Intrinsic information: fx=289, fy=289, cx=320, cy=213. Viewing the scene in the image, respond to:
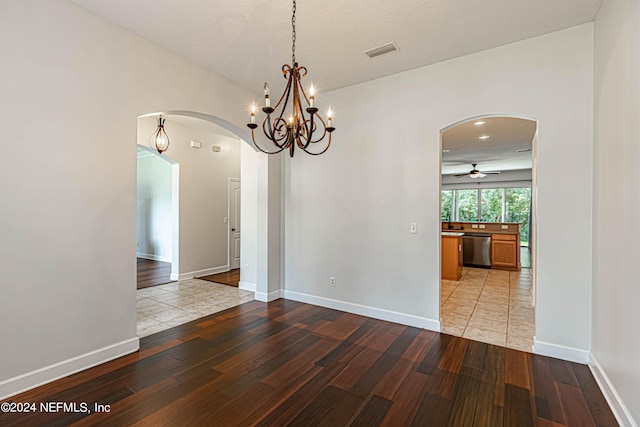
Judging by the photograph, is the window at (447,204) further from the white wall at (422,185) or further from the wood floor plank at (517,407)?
the wood floor plank at (517,407)

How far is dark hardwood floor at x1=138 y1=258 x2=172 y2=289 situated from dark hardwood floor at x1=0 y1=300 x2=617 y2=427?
272 centimetres

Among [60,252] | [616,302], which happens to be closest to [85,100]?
[60,252]

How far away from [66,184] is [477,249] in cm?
785

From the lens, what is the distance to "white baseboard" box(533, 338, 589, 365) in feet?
8.67

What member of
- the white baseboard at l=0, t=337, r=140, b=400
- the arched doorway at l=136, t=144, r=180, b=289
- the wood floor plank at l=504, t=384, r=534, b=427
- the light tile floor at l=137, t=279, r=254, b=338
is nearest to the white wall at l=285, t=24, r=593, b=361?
the wood floor plank at l=504, t=384, r=534, b=427

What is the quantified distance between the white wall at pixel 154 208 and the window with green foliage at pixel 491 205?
933 centimetres

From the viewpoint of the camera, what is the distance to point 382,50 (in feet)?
10.1

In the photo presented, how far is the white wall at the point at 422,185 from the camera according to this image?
8.79 ft

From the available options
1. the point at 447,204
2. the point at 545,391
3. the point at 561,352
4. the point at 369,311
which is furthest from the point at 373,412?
the point at 447,204

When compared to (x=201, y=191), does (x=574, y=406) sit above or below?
below

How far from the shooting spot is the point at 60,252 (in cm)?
238

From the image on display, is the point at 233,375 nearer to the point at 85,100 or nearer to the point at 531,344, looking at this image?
the point at 85,100

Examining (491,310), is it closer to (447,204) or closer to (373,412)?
(373,412)

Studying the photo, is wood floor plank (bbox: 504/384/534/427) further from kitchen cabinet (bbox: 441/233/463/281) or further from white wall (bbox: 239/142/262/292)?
white wall (bbox: 239/142/262/292)
